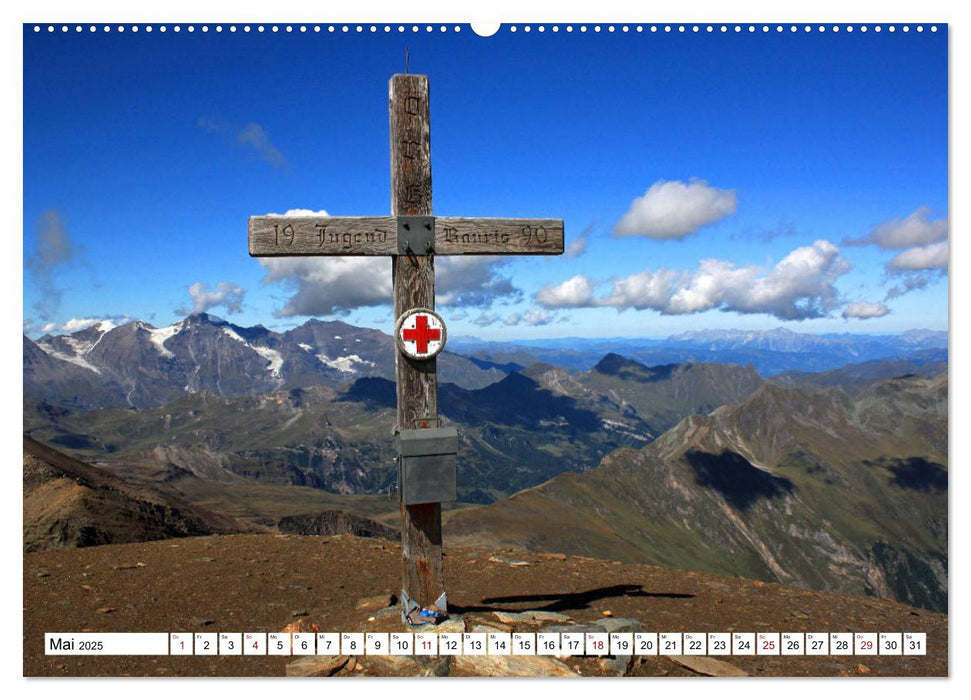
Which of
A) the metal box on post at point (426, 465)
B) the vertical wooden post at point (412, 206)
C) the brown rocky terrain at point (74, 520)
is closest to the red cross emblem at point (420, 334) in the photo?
the vertical wooden post at point (412, 206)

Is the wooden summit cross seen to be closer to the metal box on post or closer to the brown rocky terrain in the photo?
the metal box on post

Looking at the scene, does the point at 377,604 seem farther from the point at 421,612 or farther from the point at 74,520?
the point at 74,520

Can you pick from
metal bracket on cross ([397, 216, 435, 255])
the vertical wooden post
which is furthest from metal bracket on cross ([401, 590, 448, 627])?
metal bracket on cross ([397, 216, 435, 255])

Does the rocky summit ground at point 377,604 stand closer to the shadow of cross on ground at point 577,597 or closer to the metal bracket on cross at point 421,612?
the shadow of cross on ground at point 577,597

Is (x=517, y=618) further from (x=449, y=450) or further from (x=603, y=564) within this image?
(x=603, y=564)
